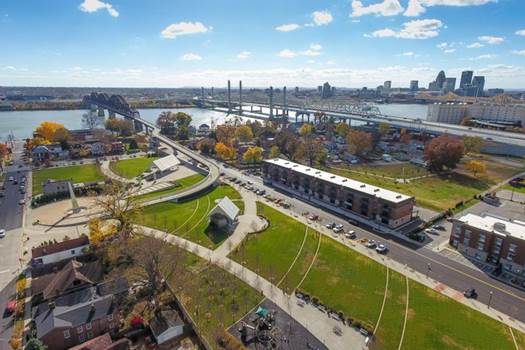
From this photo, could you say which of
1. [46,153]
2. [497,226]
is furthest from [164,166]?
[497,226]

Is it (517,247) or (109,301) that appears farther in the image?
(517,247)

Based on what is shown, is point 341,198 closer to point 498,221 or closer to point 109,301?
point 498,221

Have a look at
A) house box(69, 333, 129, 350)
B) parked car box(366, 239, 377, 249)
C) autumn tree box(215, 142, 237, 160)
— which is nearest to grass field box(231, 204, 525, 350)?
parked car box(366, 239, 377, 249)

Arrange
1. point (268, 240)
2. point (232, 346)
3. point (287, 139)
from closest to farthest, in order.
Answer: point (232, 346)
point (268, 240)
point (287, 139)

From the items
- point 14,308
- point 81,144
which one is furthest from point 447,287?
point 81,144

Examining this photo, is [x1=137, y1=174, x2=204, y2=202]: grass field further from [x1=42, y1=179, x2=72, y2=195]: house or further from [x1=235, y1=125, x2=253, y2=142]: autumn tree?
[x1=235, y1=125, x2=253, y2=142]: autumn tree

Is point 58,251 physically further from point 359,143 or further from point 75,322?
point 359,143
